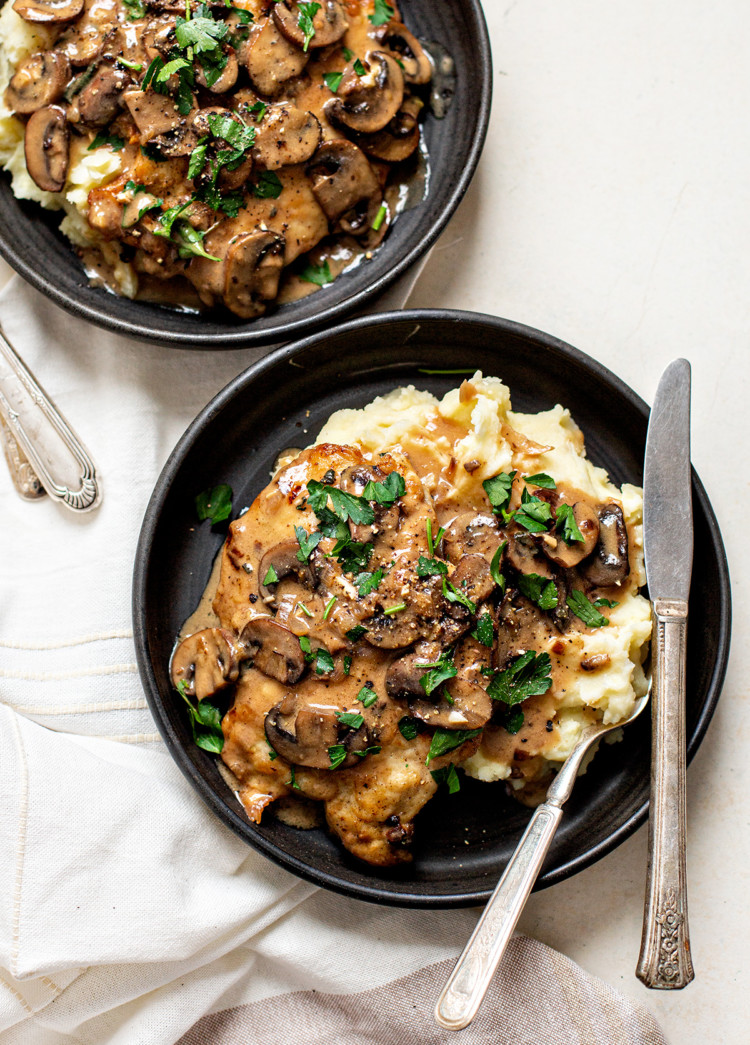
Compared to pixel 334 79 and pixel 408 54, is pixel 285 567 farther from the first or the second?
pixel 408 54

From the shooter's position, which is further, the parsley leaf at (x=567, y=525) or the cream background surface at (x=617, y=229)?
the cream background surface at (x=617, y=229)

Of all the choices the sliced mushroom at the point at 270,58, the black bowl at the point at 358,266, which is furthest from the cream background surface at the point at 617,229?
the sliced mushroom at the point at 270,58

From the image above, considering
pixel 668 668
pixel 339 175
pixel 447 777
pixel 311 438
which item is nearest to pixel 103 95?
pixel 339 175

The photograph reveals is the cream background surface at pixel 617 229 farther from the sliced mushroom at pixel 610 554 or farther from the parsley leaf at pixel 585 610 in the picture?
the parsley leaf at pixel 585 610

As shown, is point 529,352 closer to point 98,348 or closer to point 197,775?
point 98,348

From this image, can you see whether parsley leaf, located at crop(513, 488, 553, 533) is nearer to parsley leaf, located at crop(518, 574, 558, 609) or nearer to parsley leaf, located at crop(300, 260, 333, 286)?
parsley leaf, located at crop(518, 574, 558, 609)
